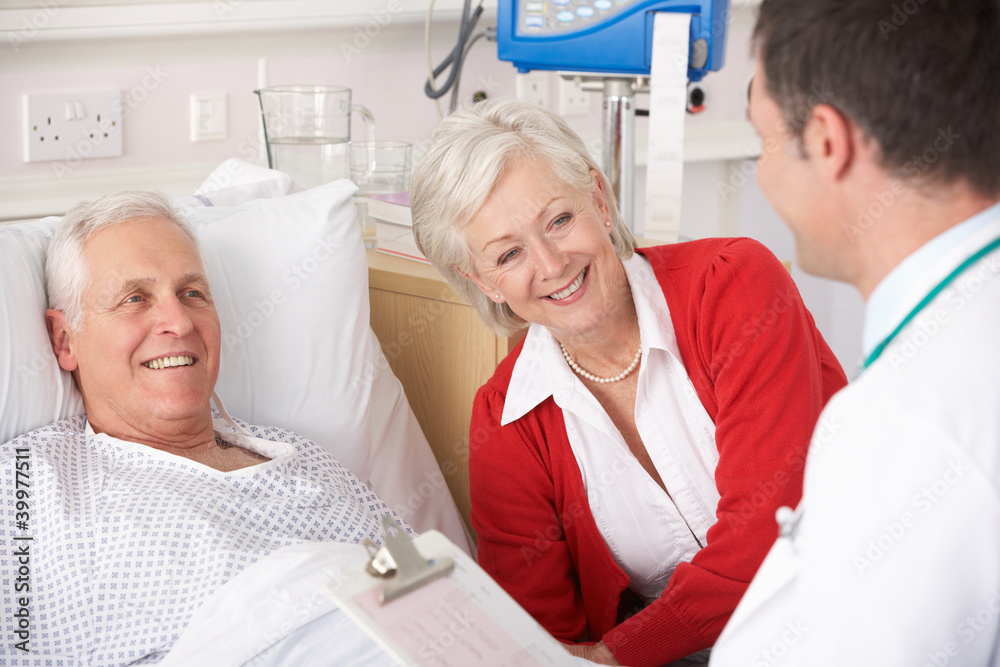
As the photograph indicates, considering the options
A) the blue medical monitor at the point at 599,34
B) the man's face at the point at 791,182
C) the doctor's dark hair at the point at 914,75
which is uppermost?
the blue medical monitor at the point at 599,34

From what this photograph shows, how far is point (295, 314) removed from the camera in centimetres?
150

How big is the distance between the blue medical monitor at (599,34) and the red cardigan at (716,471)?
0.53m

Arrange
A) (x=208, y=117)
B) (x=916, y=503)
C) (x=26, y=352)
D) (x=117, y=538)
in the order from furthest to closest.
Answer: (x=208, y=117) → (x=26, y=352) → (x=117, y=538) → (x=916, y=503)

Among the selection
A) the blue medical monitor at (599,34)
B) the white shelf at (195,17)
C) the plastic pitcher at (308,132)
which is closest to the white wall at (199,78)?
the white shelf at (195,17)

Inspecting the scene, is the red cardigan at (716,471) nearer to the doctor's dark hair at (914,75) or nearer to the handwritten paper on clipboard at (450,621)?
the handwritten paper on clipboard at (450,621)

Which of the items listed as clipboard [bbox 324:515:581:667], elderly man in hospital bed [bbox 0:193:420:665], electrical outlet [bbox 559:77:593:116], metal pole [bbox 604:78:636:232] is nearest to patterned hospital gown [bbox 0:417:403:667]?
elderly man in hospital bed [bbox 0:193:420:665]

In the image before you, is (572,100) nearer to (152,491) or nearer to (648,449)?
(648,449)

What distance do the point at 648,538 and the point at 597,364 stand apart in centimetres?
26

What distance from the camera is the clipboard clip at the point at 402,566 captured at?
30.8 inches

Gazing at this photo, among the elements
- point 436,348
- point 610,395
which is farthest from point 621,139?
point 610,395

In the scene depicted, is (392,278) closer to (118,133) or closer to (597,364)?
(597,364)

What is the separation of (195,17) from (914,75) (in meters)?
1.52

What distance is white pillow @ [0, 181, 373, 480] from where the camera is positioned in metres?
1.47

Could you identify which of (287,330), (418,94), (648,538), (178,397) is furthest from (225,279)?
(418,94)
